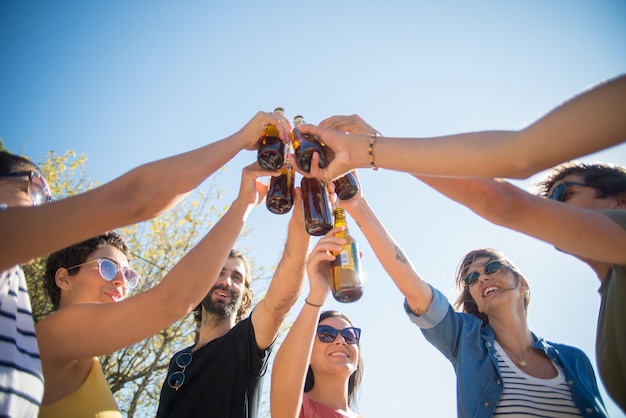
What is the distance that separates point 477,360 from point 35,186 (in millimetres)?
3100

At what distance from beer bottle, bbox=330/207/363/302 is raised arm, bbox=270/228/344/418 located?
0.06 meters

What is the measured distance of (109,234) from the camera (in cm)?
354

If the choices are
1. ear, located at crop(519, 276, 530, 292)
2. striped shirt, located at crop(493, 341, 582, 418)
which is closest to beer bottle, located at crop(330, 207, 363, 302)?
striped shirt, located at crop(493, 341, 582, 418)

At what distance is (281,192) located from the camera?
3.42 metres

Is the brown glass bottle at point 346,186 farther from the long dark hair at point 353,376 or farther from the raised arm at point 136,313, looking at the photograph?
the long dark hair at point 353,376

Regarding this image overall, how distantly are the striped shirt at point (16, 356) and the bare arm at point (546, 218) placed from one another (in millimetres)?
2088

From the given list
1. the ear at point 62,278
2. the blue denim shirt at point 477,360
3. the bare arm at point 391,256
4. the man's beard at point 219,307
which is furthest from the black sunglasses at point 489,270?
the ear at point 62,278

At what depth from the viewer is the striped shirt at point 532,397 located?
3023mm

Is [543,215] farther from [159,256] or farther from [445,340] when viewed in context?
[159,256]

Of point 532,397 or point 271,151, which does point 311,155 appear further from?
point 532,397

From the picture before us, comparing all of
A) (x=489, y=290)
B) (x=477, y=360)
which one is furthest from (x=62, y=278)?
(x=489, y=290)

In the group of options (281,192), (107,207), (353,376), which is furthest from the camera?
(353,376)

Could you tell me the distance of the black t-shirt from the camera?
2.87 m

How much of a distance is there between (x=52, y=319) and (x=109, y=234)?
1.30 meters
